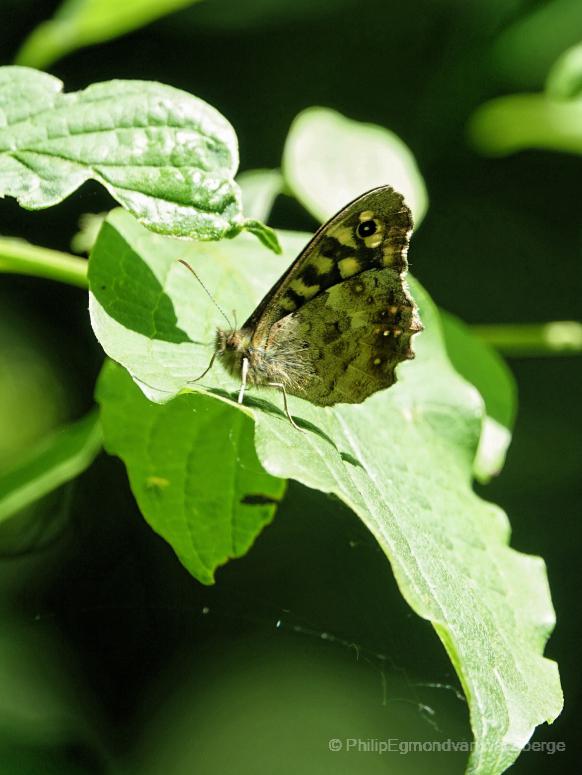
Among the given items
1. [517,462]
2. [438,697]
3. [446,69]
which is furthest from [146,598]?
[446,69]

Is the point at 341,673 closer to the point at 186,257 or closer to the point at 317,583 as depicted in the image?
the point at 317,583

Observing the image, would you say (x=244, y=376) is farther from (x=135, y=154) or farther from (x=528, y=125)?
(x=528, y=125)

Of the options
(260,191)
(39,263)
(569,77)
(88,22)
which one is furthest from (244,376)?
(569,77)

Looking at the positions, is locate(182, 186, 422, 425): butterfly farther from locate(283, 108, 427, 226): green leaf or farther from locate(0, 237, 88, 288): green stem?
locate(283, 108, 427, 226): green leaf

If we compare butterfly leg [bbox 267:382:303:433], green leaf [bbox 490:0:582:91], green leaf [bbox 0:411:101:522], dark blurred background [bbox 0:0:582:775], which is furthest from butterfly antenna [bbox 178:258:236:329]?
green leaf [bbox 490:0:582:91]
